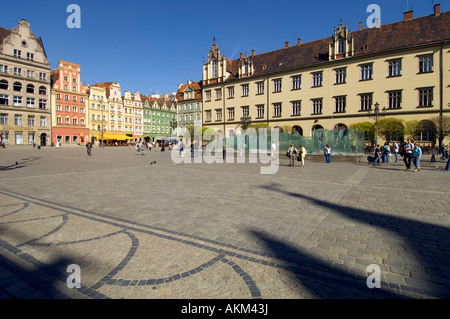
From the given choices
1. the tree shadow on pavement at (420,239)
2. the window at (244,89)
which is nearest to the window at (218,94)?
the window at (244,89)

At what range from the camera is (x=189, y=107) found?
219 ft

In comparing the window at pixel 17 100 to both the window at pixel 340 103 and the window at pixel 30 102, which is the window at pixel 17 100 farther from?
the window at pixel 340 103

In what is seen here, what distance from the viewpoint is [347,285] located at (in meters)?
3.16

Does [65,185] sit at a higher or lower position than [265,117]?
lower

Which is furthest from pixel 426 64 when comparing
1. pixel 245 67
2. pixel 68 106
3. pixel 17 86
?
pixel 17 86

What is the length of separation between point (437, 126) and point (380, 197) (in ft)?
97.4

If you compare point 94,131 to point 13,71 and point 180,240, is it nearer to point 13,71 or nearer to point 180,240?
point 13,71

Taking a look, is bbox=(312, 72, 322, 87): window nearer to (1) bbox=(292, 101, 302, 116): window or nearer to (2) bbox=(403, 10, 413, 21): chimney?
(1) bbox=(292, 101, 302, 116): window

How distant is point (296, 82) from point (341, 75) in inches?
283

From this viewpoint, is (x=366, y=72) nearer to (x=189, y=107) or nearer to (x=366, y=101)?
(x=366, y=101)

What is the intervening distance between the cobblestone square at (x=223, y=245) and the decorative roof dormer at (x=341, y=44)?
35.7m

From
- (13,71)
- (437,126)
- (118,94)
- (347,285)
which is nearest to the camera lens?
(347,285)

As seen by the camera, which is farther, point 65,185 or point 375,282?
point 65,185

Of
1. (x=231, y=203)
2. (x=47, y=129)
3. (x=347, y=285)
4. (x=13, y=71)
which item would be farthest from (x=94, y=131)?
(x=347, y=285)
